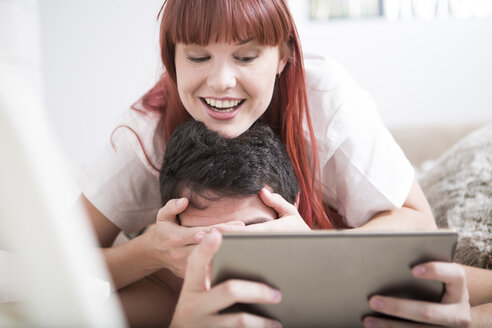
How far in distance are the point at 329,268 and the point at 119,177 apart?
0.75 metres

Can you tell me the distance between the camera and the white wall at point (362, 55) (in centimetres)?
285

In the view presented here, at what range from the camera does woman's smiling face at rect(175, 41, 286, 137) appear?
101 cm

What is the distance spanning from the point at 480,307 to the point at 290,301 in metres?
0.47

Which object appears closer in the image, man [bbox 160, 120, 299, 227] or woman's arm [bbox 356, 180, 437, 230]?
man [bbox 160, 120, 299, 227]

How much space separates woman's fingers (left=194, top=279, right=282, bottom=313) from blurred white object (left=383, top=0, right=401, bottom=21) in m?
2.59

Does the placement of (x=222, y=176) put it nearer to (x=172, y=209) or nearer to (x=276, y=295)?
(x=172, y=209)

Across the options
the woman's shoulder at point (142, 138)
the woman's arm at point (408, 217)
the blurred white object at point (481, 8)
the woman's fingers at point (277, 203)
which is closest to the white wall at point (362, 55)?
the blurred white object at point (481, 8)

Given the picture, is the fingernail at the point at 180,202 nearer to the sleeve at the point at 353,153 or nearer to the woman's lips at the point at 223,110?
the woman's lips at the point at 223,110

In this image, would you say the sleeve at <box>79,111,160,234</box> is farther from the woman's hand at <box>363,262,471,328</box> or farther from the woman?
the woman's hand at <box>363,262,471,328</box>

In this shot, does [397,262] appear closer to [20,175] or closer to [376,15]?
[20,175]

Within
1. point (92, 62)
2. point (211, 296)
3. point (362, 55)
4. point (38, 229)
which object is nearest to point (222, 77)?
point (211, 296)

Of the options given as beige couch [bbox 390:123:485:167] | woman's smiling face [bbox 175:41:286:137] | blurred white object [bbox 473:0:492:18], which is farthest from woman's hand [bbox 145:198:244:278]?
blurred white object [bbox 473:0:492:18]

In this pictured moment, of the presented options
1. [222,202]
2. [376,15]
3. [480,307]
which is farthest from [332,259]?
[376,15]

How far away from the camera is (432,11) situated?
2.91 m
